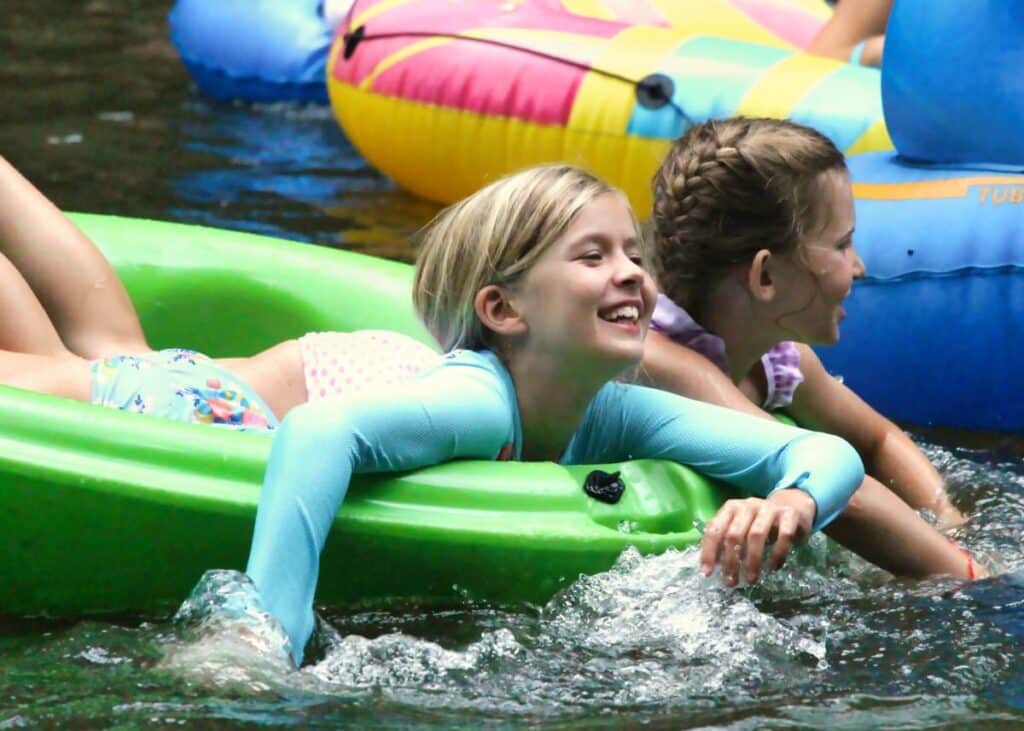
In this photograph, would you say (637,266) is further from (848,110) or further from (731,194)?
(848,110)

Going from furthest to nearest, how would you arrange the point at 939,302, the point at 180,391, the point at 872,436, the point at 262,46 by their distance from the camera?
the point at 262,46 < the point at 939,302 < the point at 872,436 < the point at 180,391

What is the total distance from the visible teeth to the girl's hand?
0.88 feet

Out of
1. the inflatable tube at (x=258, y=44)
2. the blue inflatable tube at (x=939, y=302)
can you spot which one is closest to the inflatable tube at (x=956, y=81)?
the blue inflatable tube at (x=939, y=302)

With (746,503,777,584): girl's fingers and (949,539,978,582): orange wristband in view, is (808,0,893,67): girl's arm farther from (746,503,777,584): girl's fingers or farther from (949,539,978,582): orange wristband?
(746,503,777,584): girl's fingers

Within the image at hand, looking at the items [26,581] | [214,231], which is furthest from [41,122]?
[26,581]

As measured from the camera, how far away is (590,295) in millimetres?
2219

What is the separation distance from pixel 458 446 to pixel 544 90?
225cm

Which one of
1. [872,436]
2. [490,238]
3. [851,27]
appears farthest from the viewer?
[851,27]

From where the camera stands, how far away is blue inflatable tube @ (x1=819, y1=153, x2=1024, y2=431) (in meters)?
3.38

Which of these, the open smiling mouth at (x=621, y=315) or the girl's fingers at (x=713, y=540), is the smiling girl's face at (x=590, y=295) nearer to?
the open smiling mouth at (x=621, y=315)

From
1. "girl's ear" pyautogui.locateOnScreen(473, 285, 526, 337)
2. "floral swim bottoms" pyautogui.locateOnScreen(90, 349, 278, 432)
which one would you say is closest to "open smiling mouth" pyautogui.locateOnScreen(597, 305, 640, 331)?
"girl's ear" pyautogui.locateOnScreen(473, 285, 526, 337)

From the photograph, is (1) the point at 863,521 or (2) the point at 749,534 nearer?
(2) the point at 749,534

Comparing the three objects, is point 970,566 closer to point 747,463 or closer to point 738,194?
point 747,463

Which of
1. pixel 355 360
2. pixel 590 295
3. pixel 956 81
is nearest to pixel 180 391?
pixel 355 360
